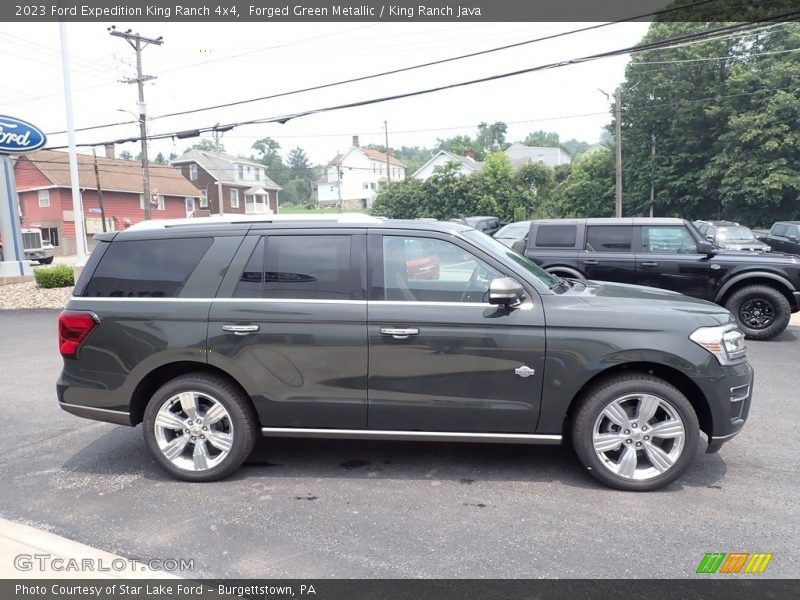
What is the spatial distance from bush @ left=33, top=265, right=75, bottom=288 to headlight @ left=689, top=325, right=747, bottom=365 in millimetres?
17520

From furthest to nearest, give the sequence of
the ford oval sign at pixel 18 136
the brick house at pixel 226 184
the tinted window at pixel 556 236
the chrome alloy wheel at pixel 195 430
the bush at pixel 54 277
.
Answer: the brick house at pixel 226 184 < the ford oval sign at pixel 18 136 < the bush at pixel 54 277 < the tinted window at pixel 556 236 < the chrome alloy wheel at pixel 195 430

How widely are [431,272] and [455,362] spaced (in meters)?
Result: 0.66

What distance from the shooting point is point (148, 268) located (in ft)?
14.4

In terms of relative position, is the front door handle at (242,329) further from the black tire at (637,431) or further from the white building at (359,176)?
the white building at (359,176)

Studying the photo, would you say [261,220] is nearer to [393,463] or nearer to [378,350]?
[378,350]

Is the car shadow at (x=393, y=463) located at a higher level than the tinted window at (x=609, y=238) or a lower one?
lower

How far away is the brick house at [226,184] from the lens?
190 ft

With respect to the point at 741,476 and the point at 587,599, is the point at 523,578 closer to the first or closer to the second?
the point at 587,599

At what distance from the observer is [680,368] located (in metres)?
3.83

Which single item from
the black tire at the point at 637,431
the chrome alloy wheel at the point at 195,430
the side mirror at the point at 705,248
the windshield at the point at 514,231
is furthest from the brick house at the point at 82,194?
the black tire at the point at 637,431

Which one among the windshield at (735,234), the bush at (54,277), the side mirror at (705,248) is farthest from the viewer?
the windshield at (735,234)

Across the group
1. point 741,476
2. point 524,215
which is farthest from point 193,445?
point 524,215

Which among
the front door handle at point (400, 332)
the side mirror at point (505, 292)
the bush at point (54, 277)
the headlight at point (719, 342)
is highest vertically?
the side mirror at point (505, 292)

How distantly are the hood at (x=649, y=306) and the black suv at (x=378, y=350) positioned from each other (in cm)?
A: 2
